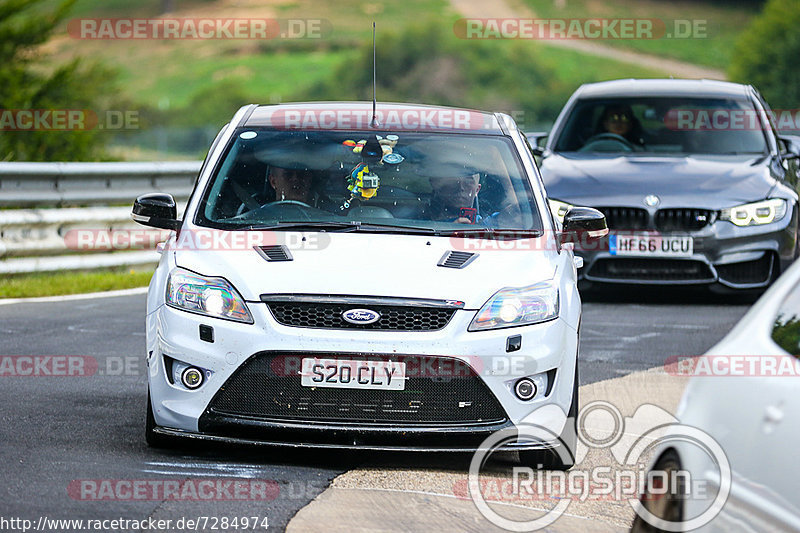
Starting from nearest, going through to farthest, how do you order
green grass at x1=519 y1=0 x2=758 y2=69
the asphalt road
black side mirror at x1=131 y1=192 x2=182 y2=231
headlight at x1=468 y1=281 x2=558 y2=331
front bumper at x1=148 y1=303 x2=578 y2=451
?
1. the asphalt road
2. front bumper at x1=148 y1=303 x2=578 y2=451
3. headlight at x1=468 y1=281 x2=558 y2=331
4. black side mirror at x1=131 y1=192 x2=182 y2=231
5. green grass at x1=519 y1=0 x2=758 y2=69

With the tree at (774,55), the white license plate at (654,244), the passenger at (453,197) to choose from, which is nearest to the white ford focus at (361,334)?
the passenger at (453,197)

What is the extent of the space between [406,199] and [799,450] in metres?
3.88

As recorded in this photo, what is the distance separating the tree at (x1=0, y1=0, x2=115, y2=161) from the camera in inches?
824

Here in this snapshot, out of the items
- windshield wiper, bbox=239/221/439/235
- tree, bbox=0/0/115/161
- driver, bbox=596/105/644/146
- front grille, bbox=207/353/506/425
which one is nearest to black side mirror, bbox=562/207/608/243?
windshield wiper, bbox=239/221/439/235

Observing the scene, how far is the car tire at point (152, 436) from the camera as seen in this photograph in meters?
6.43

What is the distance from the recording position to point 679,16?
407 feet

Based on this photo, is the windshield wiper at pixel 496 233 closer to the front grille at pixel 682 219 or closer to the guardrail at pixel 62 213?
the front grille at pixel 682 219

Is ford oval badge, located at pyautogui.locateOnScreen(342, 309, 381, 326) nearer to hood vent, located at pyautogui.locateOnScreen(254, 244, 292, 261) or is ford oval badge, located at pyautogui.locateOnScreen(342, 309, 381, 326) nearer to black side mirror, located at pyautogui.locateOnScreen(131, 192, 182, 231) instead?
hood vent, located at pyautogui.locateOnScreen(254, 244, 292, 261)

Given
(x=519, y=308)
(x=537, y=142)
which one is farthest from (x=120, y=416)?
(x=537, y=142)

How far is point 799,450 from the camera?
3.47 metres

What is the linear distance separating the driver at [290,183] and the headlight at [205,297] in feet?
3.02

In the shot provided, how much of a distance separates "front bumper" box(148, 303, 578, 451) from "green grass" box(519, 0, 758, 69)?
9870cm

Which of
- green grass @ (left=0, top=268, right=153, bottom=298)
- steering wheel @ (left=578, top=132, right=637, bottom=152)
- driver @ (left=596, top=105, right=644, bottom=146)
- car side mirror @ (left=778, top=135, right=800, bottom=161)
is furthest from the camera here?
driver @ (left=596, top=105, right=644, bottom=146)

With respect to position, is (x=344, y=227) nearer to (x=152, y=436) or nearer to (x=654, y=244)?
(x=152, y=436)
